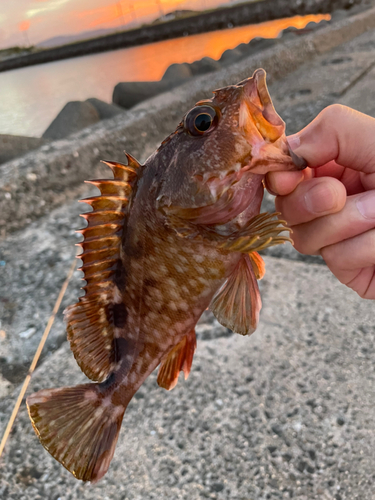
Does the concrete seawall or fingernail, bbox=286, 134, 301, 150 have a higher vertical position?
the concrete seawall

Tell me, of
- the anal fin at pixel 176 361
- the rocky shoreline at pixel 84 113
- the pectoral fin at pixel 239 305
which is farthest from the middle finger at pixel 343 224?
the rocky shoreline at pixel 84 113

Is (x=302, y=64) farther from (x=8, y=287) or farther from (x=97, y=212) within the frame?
(x=97, y=212)

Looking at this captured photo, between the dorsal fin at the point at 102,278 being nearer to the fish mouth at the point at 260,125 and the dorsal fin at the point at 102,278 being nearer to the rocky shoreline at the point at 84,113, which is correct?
the fish mouth at the point at 260,125

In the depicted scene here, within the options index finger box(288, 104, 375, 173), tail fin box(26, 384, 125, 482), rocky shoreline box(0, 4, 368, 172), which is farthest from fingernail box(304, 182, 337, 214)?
rocky shoreline box(0, 4, 368, 172)

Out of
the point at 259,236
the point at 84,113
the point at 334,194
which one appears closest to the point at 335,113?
the point at 334,194

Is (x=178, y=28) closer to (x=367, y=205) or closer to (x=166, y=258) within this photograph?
(x=367, y=205)

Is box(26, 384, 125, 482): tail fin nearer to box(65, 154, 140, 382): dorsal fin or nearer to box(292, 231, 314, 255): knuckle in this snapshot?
box(65, 154, 140, 382): dorsal fin
